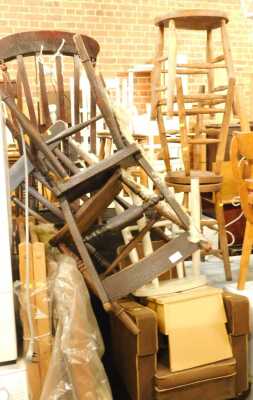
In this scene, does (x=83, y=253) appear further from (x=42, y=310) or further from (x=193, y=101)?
(x=193, y=101)

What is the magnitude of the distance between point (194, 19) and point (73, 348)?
1.57 meters

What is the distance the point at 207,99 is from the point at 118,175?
817mm

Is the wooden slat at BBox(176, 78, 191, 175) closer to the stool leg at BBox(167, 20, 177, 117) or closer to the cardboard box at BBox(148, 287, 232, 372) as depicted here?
the stool leg at BBox(167, 20, 177, 117)

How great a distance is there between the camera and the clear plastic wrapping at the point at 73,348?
144 cm

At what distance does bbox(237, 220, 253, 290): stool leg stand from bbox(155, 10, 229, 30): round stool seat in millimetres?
989

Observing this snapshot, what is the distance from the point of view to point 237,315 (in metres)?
1.63

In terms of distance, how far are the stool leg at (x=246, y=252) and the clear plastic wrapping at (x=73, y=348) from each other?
2.37ft

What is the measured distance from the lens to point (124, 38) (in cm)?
502

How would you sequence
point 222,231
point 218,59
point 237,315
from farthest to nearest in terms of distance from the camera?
point 218,59 < point 222,231 < point 237,315

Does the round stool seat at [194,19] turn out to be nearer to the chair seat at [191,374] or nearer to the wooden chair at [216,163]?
the wooden chair at [216,163]

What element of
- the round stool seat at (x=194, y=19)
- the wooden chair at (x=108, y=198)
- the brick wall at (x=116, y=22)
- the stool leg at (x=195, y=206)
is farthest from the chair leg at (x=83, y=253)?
the brick wall at (x=116, y=22)

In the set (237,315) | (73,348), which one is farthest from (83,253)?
(237,315)

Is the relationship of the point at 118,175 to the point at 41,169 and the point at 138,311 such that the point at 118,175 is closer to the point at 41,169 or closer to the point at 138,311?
the point at 41,169

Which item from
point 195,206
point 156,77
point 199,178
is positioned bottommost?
point 195,206
